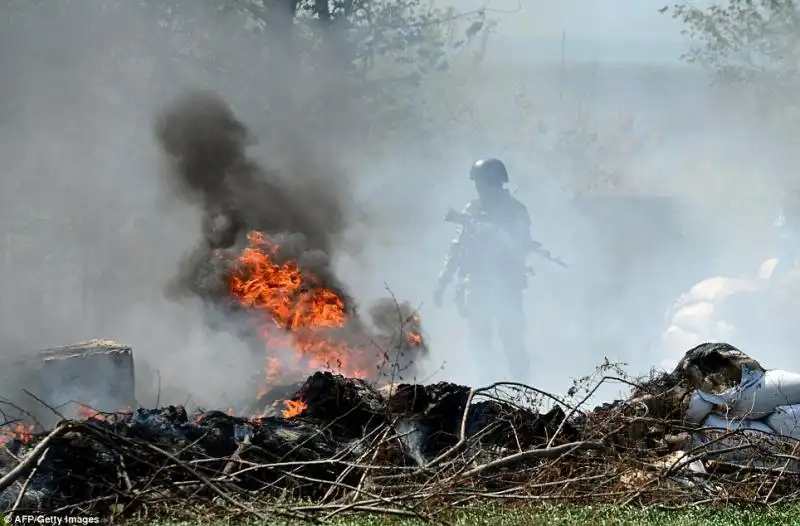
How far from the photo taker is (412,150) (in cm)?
2116

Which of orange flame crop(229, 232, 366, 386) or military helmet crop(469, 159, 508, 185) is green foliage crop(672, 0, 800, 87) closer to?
A: military helmet crop(469, 159, 508, 185)

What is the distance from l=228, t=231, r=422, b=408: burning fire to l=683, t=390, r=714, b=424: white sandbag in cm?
364

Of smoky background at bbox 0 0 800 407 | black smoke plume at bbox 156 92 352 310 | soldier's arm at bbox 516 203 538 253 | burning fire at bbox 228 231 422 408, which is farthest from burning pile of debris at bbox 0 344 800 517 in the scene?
soldier's arm at bbox 516 203 538 253

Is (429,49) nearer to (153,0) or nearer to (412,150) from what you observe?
(412,150)

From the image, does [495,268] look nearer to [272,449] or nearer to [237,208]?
[237,208]

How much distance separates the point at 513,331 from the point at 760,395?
539cm

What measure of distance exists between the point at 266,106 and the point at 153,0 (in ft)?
7.57

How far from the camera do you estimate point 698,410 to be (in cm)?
707

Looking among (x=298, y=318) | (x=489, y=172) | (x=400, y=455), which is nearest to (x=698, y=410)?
(x=400, y=455)

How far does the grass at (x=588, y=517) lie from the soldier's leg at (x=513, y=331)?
22.0ft

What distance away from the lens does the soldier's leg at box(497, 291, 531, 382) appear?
40.2 feet

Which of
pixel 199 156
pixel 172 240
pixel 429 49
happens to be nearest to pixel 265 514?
pixel 199 156

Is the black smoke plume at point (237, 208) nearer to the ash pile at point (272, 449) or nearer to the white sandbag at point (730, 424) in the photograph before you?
the ash pile at point (272, 449)

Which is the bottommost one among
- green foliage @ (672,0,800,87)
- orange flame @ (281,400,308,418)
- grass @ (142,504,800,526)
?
grass @ (142,504,800,526)
